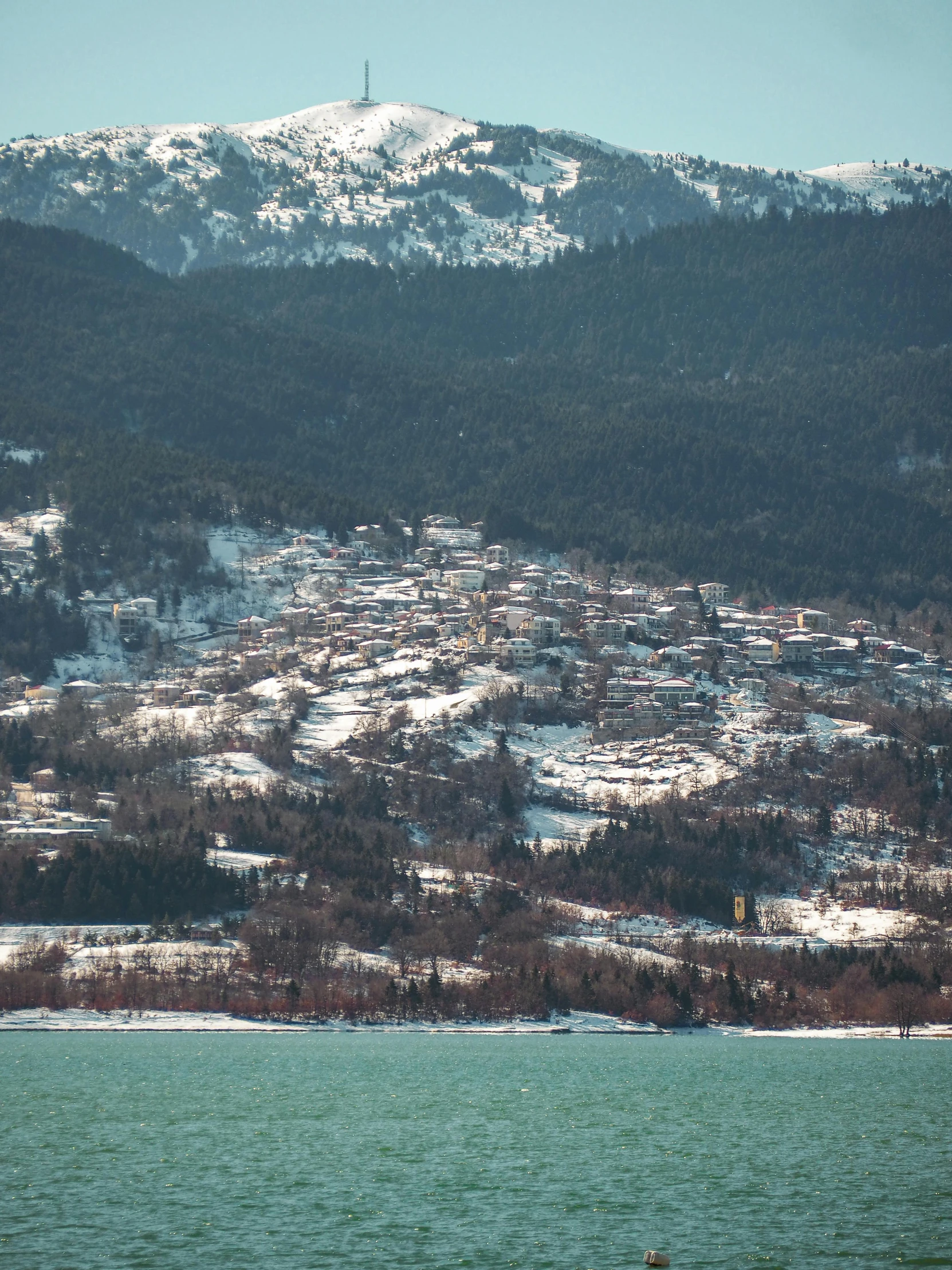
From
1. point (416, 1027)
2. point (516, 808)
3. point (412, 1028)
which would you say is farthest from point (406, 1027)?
point (516, 808)

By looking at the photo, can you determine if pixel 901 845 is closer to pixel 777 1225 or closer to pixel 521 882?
pixel 521 882

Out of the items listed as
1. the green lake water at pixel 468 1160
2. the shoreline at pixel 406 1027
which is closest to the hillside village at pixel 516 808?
the shoreline at pixel 406 1027

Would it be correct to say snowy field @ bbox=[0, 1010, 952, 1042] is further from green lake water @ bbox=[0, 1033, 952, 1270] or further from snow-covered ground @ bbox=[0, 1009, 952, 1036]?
green lake water @ bbox=[0, 1033, 952, 1270]

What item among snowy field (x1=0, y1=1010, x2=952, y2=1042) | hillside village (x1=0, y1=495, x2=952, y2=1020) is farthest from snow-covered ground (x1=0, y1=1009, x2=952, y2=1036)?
hillside village (x1=0, y1=495, x2=952, y2=1020)

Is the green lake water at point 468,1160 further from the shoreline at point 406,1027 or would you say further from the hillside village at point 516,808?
the hillside village at point 516,808

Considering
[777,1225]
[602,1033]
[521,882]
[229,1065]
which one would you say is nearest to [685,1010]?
[602,1033]

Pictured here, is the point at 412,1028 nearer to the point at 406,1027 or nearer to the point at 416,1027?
the point at 416,1027
